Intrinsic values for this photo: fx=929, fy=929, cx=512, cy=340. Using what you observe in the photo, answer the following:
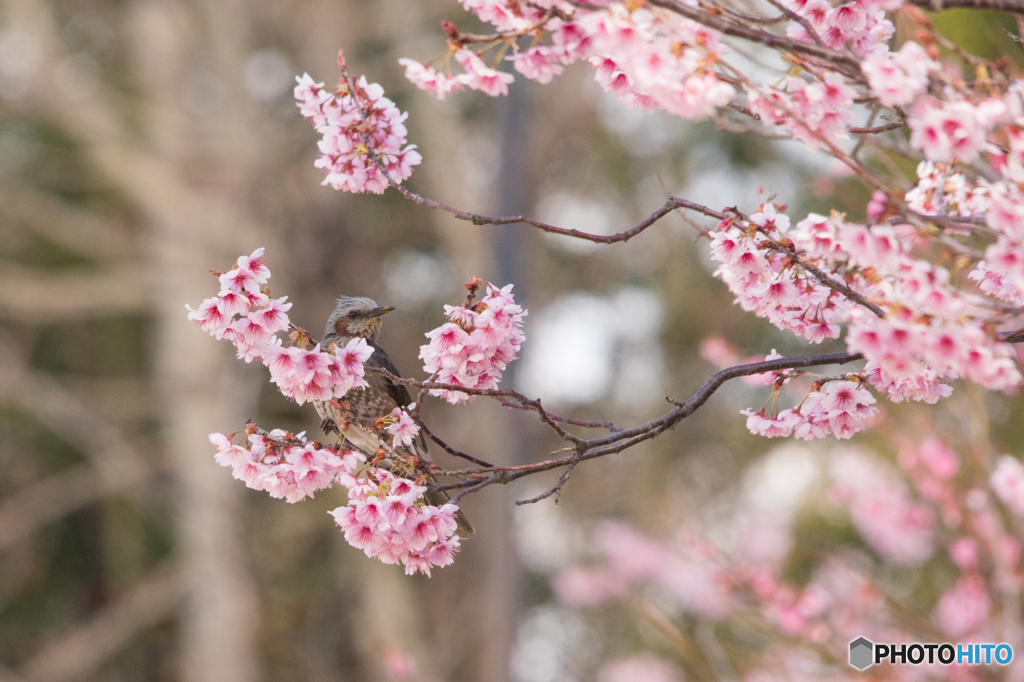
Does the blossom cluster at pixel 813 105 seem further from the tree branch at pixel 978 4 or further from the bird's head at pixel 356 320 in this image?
the bird's head at pixel 356 320

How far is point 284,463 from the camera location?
6.49 ft

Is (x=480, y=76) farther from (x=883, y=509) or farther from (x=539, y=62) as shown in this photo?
(x=883, y=509)

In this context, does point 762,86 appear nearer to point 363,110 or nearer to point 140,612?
point 363,110

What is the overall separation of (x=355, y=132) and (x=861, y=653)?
10.7ft

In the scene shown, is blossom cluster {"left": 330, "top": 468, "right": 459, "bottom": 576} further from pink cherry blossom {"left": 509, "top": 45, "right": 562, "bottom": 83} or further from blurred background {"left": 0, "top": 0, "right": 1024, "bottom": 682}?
blurred background {"left": 0, "top": 0, "right": 1024, "bottom": 682}

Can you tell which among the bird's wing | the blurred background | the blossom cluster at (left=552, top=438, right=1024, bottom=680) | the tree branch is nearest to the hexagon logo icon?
the blossom cluster at (left=552, top=438, right=1024, bottom=680)

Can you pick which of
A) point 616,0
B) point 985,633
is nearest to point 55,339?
point 985,633

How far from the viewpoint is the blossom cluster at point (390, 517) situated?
6.07ft

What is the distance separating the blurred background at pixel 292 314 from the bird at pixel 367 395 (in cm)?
449

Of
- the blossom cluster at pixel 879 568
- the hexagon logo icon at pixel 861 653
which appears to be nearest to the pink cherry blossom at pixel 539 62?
the blossom cluster at pixel 879 568

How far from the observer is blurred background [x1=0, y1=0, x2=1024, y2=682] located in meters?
9.12

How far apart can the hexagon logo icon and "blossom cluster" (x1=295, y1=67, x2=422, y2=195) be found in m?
3.06

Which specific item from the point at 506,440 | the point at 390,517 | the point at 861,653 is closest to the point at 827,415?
the point at 390,517

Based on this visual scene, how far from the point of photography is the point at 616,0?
1679 mm
